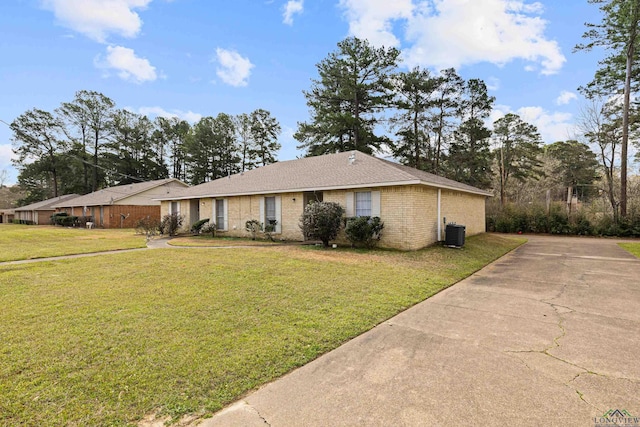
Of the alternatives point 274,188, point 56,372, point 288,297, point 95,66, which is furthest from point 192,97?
point 56,372

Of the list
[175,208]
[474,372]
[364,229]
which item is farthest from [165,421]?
[175,208]

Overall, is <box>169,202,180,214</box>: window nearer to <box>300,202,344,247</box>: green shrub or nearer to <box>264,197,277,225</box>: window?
<box>264,197,277,225</box>: window

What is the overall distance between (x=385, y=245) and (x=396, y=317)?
6.46 meters

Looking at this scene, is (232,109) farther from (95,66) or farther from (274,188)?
(274,188)

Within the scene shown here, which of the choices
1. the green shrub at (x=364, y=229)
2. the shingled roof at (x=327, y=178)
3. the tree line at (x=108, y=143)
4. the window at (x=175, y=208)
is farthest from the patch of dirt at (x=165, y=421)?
the tree line at (x=108, y=143)

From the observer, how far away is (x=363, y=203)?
1143 centimetres

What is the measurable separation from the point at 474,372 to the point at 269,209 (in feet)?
40.0

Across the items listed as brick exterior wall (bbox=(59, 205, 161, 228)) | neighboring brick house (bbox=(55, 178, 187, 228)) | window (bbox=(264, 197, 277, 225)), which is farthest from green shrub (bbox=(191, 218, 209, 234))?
brick exterior wall (bbox=(59, 205, 161, 228))

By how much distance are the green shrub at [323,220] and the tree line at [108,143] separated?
102 feet

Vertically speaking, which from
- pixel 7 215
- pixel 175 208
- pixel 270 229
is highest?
pixel 175 208

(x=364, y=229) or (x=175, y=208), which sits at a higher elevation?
(x=175, y=208)

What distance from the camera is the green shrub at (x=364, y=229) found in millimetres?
10438

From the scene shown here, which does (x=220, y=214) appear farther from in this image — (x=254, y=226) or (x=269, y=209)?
(x=269, y=209)

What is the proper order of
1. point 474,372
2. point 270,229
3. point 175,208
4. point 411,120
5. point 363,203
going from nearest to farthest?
point 474,372
point 363,203
point 270,229
point 175,208
point 411,120
